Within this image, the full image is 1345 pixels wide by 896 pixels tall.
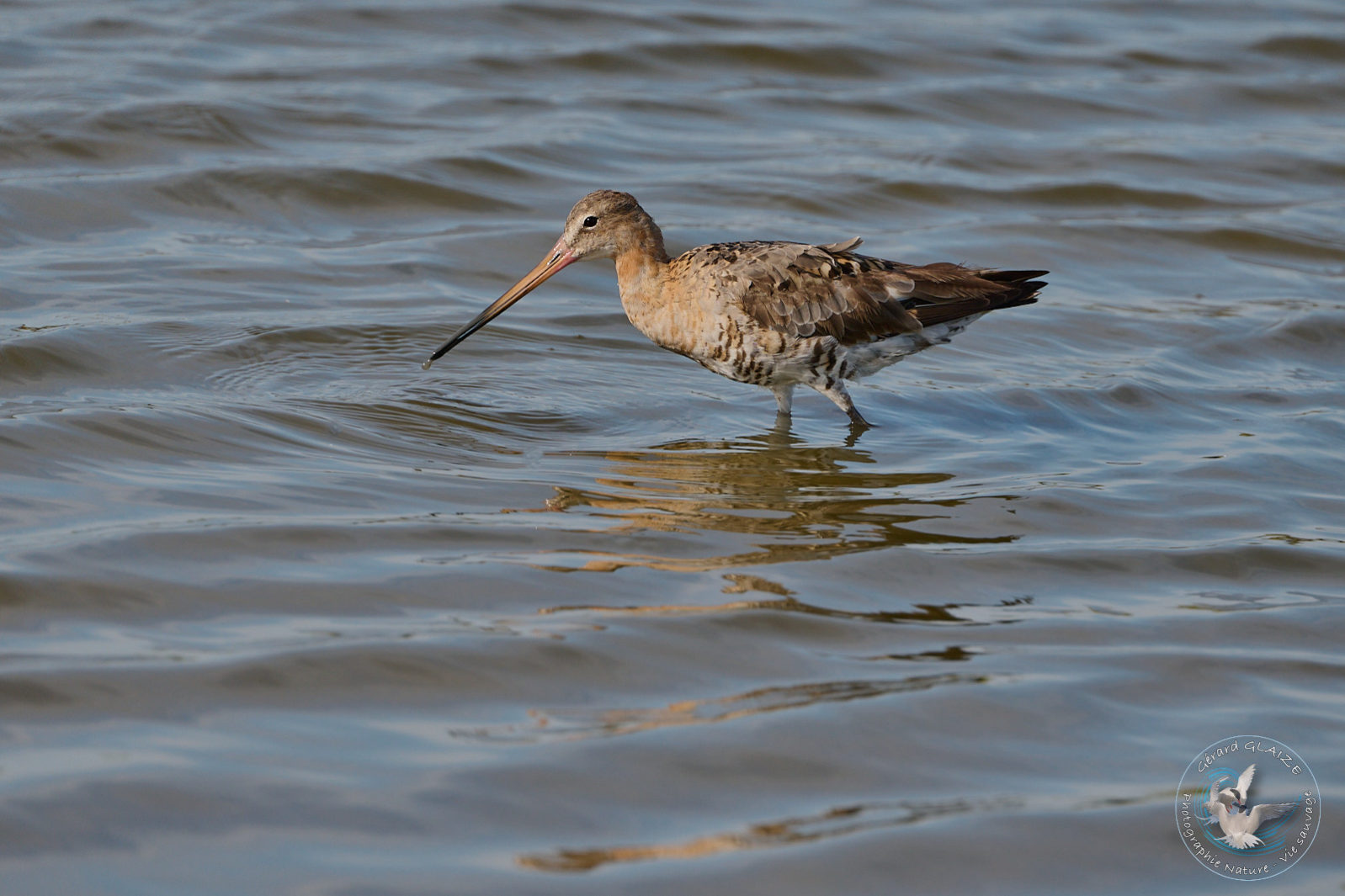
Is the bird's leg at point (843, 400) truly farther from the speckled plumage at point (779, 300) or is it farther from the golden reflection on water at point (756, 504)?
the golden reflection on water at point (756, 504)

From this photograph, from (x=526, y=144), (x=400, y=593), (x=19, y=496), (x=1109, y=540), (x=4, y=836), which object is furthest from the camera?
(x=526, y=144)

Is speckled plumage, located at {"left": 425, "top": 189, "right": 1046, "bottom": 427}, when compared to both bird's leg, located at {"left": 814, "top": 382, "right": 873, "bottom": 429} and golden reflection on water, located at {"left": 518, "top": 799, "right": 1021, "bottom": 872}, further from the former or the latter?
golden reflection on water, located at {"left": 518, "top": 799, "right": 1021, "bottom": 872}

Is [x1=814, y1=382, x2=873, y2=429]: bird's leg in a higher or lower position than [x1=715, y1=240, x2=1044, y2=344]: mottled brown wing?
lower

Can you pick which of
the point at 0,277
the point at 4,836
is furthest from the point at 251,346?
the point at 4,836

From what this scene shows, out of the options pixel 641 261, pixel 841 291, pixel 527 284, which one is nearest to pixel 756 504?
pixel 841 291

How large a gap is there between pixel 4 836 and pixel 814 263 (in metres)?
5.30

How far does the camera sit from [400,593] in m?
5.23

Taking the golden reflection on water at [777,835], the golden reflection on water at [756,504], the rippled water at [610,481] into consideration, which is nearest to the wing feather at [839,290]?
the rippled water at [610,481]

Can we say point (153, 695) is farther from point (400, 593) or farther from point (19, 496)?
point (19, 496)

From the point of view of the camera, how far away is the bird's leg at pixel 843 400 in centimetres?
820

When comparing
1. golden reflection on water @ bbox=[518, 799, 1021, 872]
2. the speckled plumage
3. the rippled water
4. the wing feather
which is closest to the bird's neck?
the speckled plumage

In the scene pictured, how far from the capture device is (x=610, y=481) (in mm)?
6703

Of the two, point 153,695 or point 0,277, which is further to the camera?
point 0,277

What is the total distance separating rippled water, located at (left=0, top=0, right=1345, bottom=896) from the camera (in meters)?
4.05
